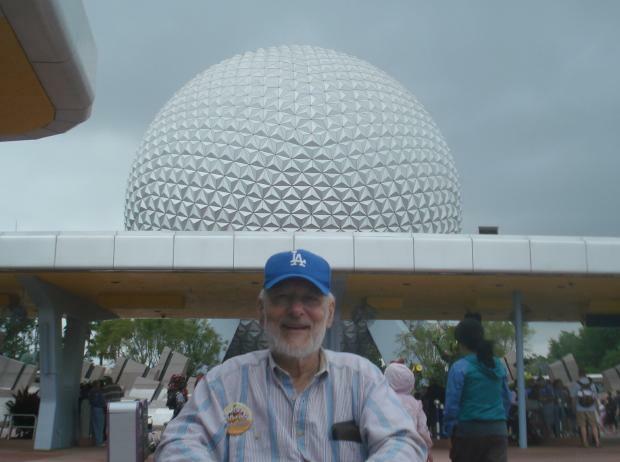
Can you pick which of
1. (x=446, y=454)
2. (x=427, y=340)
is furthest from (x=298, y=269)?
(x=427, y=340)

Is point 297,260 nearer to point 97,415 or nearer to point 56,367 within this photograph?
point 56,367

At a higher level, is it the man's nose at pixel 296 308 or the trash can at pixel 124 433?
the man's nose at pixel 296 308

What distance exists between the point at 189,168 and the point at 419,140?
867cm

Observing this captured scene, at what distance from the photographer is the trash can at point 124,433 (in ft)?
35.6

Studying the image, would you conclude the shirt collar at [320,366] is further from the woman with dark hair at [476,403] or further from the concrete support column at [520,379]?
the concrete support column at [520,379]

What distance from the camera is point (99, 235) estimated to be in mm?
14734

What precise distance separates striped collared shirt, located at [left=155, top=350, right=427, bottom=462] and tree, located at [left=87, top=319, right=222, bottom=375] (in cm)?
5302

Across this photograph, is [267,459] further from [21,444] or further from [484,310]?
[484,310]

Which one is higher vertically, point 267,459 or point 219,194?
point 219,194

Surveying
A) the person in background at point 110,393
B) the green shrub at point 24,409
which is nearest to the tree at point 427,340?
the person in background at point 110,393

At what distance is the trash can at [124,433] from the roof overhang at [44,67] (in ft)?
15.8

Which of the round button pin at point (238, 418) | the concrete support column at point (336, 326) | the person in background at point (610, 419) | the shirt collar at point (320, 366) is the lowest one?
the person in background at point (610, 419)

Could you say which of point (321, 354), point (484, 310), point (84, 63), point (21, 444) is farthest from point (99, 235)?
point (321, 354)

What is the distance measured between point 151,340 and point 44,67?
5216 centimetres
